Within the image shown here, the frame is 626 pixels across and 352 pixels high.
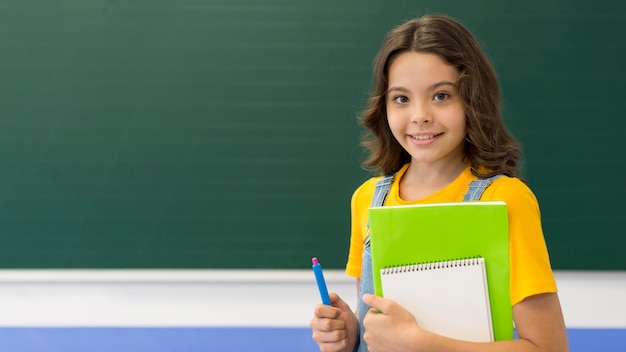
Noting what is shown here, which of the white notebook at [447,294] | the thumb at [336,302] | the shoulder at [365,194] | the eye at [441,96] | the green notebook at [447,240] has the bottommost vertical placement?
the thumb at [336,302]

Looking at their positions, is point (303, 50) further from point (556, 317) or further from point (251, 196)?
point (556, 317)

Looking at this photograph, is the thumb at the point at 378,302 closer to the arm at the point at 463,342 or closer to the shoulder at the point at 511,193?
the arm at the point at 463,342

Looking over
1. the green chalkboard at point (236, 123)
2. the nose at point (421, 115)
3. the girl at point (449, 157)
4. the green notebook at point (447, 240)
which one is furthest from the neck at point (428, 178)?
the green chalkboard at point (236, 123)

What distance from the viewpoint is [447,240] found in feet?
3.10

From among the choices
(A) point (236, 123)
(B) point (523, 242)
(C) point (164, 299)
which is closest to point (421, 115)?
(B) point (523, 242)

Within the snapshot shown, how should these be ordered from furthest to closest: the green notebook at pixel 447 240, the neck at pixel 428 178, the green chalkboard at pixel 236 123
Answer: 1. the green chalkboard at pixel 236 123
2. the neck at pixel 428 178
3. the green notebook at pixel 447 240

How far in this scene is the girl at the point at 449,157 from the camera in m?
0.96

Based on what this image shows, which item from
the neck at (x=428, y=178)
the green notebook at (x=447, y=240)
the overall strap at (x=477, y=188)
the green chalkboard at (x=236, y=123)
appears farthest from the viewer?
the green chalkboard at (x=236, y=123)

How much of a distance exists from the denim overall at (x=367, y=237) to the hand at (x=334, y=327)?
2 cm

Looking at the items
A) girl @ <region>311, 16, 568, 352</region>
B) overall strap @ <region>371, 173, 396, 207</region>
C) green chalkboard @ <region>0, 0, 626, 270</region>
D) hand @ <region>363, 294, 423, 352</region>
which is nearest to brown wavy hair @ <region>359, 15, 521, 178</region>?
girl @ <region>311, 16, 568, 352</region>

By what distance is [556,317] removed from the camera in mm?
983

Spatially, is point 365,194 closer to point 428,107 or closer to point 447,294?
point 428,107

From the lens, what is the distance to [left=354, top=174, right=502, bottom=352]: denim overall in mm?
1054

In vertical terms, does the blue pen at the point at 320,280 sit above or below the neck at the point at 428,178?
below
